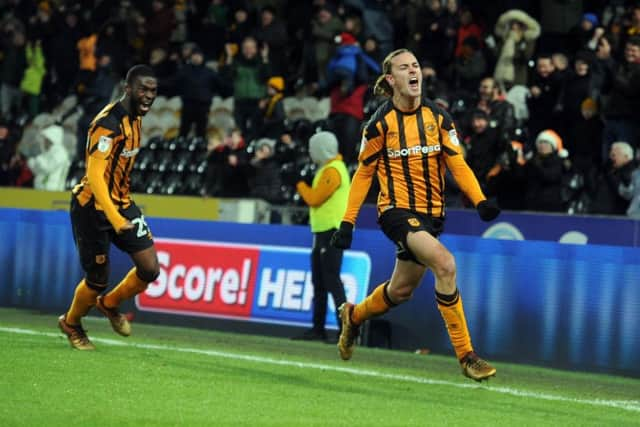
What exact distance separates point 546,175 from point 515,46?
10.2 feet

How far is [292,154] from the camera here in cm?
1975

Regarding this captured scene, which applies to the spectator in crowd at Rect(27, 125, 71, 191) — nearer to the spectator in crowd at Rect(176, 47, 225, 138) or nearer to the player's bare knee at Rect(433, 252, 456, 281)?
the spectator in crowd at Rect(176, 47, 225, 138)

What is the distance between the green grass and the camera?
28.4ft

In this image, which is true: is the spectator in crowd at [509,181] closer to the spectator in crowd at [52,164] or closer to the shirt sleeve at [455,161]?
the shirt sleeve at [455,161]

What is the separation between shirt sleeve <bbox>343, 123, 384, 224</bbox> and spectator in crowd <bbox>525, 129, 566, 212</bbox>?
620 cm

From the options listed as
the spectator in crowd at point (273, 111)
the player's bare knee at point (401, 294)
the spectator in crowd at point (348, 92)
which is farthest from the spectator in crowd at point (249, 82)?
the player's bare knee at point (401, 294)

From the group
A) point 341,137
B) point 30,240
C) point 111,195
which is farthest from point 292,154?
point 111,195

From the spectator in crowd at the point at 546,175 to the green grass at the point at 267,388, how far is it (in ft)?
12.0

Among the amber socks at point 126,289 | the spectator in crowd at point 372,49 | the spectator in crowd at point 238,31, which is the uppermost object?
the spectator in crowd at point 238,31

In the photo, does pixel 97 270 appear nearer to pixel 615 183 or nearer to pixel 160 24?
pixel 615 183

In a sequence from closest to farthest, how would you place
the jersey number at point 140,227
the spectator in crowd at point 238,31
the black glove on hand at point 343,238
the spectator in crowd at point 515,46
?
the black glove on hand at point 343,238 → the jersey number at point 140,227 → the spectator in crowd at point 515,46 → the spectator in crowd at point 238,31

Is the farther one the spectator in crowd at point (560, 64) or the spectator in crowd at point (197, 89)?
the spectator in crowd at point (197, 89)

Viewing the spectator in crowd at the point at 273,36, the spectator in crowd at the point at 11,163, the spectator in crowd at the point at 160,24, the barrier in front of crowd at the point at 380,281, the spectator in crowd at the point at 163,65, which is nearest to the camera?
the barrier in front of crowd at the point at 380,281

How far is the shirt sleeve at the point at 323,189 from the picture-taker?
14.6 meters
